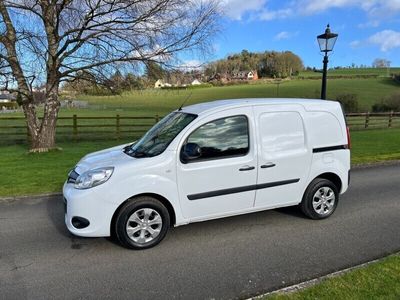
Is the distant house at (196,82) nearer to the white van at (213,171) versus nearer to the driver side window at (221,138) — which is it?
the white van at (213,171)

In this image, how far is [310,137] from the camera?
5574 mm

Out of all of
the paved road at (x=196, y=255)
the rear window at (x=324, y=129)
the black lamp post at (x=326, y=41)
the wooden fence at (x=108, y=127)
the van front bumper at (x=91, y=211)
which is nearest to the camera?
the paved road at (x=196, y=255)

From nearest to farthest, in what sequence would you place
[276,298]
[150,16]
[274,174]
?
1. [276,298]
2. [274,174]
3. [150,16]

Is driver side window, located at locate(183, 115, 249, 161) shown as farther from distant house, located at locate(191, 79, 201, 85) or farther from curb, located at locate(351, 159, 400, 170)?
distant house, located at locate(191, 79, 201, 85)

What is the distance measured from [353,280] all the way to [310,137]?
242 cm

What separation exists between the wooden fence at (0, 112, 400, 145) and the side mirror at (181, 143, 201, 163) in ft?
50.4

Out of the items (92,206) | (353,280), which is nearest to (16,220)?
(92,206)

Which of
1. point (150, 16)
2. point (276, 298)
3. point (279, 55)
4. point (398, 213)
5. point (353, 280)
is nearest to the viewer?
point (276, 298)

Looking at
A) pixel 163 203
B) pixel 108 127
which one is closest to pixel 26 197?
pixel 163 203

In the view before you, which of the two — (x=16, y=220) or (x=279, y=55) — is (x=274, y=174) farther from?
(x=279, y=55)

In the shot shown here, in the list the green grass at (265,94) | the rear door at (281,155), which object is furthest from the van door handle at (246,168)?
the green grass at (265,94)

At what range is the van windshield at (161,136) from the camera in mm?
4905

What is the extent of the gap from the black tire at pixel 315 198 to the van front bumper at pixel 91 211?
9.33 ft

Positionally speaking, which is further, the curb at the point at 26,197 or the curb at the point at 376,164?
the curb at the point at 376,164
